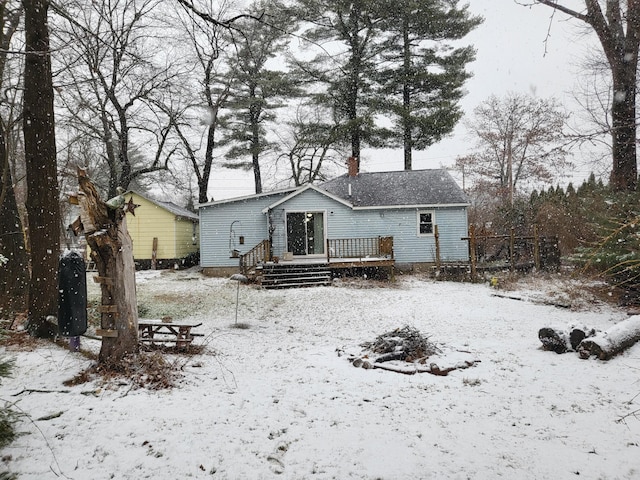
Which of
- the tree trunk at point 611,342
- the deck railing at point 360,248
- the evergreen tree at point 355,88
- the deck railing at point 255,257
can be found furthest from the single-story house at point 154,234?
the tree trunk at point 611,342

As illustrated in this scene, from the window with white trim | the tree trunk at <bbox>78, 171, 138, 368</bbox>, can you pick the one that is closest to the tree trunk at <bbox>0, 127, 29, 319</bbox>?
the tree trunk at <bbox>78, 171, 138, 368</bbox>

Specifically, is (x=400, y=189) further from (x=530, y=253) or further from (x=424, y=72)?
(x=424, y=72)

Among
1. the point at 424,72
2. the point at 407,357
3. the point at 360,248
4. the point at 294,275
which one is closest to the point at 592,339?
the point at 407,357

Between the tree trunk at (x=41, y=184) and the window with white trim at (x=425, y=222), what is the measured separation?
47.7ft

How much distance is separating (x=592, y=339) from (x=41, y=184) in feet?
29.1

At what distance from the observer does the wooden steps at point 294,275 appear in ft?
45.0

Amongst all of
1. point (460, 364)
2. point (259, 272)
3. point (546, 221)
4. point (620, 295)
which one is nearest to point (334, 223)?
point (259, 272)

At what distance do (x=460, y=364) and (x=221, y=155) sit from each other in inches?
863

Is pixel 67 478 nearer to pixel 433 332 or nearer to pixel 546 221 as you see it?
pixel 433 332

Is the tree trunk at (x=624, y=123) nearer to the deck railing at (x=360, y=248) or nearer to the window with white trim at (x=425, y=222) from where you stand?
the window with white trim at (x=425, y=222)

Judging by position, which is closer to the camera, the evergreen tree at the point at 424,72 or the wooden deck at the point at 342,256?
the wooden deck at the point at 342,256

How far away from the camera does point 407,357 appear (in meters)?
5.64

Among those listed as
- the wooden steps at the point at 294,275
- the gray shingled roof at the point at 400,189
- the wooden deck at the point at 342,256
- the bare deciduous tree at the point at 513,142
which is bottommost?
the wooden steps at the point at 294,275

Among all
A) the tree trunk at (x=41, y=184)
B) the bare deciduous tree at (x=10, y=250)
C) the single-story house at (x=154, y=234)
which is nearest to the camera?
the tree trunk at (x=41, y=184)
